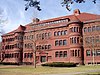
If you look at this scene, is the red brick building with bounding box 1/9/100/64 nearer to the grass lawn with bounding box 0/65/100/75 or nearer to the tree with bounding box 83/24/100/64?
the tree with bounding box 83/24/100/64

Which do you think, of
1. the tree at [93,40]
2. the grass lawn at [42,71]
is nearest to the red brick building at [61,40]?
the tree at [93,40]

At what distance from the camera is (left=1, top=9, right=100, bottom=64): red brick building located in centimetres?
6444

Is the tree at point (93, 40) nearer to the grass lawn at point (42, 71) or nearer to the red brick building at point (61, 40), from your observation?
the red brick building at point (61, 40)

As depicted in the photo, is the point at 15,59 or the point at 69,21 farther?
the point at 15,59

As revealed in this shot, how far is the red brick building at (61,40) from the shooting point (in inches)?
2537

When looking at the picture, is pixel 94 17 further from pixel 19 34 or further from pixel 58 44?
pixel 19 34

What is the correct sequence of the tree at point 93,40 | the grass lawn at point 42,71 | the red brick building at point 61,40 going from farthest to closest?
the red brick building at point 61,40 < the tree at point 93,40 < the grass lawn at point 42,71

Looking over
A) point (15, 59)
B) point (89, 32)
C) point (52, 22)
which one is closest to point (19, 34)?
point (15, 59)

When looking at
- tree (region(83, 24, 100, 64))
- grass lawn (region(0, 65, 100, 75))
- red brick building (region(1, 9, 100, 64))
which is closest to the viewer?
grass lawn (region(0, 65, 100, 75))

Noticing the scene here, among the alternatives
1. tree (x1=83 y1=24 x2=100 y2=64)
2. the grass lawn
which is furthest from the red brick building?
the grass lawn

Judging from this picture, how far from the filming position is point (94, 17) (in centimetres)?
6725

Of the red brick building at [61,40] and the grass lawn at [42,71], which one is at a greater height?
the red brick building at [61,40]

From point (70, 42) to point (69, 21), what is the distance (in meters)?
6.85

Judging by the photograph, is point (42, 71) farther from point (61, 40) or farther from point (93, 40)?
point (61, 40)
